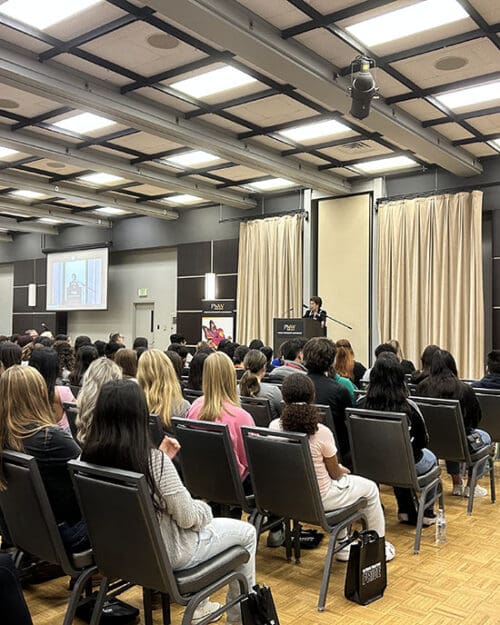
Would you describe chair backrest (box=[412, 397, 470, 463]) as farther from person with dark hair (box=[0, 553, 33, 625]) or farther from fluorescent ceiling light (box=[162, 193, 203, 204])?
fluorescent ceiling light (box=[162, 193, 203, 204])

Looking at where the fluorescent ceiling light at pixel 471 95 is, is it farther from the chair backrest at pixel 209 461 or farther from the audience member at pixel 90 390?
the audience member at pixel 90 390

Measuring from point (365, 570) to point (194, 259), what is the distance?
10.5 meters

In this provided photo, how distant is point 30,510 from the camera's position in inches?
94.4

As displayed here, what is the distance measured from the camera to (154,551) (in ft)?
6.86

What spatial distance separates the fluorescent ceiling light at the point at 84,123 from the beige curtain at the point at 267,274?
431 cm

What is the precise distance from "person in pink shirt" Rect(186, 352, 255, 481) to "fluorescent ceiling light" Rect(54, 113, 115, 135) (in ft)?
17.1

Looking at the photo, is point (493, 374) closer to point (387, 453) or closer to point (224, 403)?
point (387, 453)

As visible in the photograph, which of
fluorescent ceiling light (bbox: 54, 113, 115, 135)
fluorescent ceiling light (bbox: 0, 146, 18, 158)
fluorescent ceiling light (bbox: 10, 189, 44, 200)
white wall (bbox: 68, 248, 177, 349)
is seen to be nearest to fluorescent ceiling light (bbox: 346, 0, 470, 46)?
fluorescent ceiling light (bbox: 54, 113, 115, 135)

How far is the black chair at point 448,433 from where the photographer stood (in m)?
4.23

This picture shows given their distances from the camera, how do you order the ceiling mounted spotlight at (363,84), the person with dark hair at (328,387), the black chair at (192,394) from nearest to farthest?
1. the person with dark hair at (328,387)
2. the black chair at (192,394)
3. the ceiling mounted spotlight at (363,84)

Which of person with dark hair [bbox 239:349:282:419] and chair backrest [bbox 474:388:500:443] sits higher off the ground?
person with dark hair [bbox 239:349:282:419]

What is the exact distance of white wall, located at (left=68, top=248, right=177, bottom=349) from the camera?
1391 cm

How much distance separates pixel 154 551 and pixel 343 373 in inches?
138

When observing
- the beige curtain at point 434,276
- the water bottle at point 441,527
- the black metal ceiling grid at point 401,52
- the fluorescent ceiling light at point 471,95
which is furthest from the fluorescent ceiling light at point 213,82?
the water bottle at point 441,527
